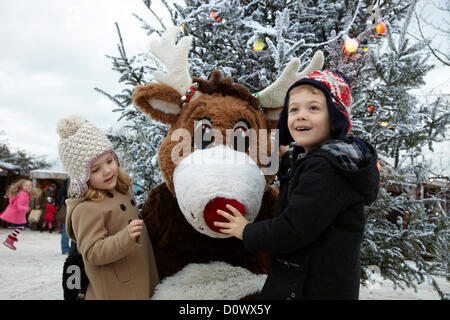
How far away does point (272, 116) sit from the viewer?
1760 millimetres

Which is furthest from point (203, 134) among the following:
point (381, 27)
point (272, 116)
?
point (381, 27)

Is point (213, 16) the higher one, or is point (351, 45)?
point (213, 16)

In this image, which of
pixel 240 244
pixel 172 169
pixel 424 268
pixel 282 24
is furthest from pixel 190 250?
pixel 424 268

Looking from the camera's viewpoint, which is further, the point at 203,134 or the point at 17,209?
the point at 17,209

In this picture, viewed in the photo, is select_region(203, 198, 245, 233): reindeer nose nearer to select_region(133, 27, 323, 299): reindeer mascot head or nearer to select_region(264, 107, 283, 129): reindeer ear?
select_region(133, 27, 323, 299): reindeer mascot head

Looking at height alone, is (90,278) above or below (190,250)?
below

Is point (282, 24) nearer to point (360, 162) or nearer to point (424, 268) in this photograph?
point (360, 162)

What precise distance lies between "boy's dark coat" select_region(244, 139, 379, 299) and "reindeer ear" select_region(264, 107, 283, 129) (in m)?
0.48

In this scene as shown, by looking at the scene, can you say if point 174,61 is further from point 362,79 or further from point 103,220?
point 362,79

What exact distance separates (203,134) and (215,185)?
13.3 inches

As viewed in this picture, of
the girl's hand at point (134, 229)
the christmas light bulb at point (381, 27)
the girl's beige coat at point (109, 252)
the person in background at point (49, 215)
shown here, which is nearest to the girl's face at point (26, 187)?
the person in background at point (49, 215)

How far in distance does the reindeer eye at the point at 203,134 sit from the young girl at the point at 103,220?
0.44 meters

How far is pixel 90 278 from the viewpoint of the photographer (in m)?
1.53
